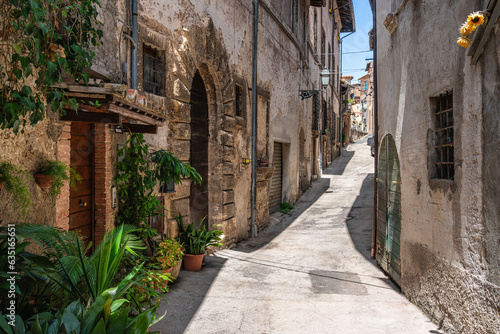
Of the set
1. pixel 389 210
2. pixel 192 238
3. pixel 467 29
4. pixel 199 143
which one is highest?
pixel 467 29

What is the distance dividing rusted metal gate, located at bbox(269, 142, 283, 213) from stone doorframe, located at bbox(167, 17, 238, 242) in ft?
11.6

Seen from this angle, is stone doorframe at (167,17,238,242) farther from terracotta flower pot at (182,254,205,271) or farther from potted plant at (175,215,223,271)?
terracotta flower pot at (182,254,205,271)

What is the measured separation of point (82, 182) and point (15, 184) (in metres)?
1.46

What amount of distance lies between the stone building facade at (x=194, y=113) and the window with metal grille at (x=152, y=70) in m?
0.02

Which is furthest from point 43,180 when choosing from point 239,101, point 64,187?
point 239,101

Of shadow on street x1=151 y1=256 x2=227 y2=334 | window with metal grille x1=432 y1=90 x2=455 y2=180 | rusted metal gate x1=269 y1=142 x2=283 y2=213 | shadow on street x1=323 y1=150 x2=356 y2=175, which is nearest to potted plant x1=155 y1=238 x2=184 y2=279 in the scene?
shadow on street x1=151 y1=256 x2=227 y2=334

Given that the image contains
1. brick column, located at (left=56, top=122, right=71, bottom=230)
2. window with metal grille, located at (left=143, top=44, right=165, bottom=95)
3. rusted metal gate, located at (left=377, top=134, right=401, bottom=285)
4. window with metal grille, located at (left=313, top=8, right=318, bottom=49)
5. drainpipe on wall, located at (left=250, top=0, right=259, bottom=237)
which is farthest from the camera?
window with metal grille, located at (left=313, top=8, right=318, bottom=49)

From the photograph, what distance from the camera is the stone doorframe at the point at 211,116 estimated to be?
6.22m

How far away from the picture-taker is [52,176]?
138 inches

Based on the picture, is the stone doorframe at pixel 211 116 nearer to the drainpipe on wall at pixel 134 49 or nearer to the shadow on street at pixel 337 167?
the drainpipe on wall at pixel 134 49

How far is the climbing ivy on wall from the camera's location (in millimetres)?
2689

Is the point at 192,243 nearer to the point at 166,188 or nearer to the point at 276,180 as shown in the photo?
the point at 166,188

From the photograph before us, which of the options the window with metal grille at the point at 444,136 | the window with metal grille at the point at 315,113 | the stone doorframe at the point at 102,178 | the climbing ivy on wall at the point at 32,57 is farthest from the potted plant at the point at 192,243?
the window with metal grille at the point at 315,113

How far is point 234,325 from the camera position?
4.23 meters
